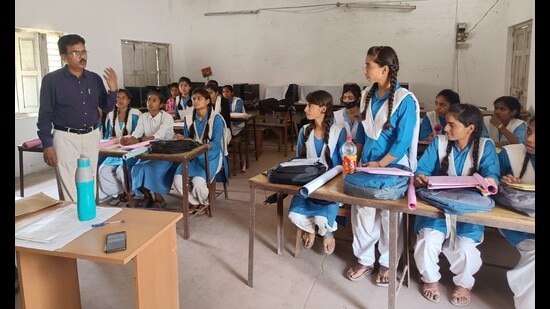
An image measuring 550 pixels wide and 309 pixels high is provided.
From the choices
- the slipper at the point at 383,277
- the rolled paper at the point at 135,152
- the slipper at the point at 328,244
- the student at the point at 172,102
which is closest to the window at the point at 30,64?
the student at the point at 172,102

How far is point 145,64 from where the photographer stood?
7.68 m

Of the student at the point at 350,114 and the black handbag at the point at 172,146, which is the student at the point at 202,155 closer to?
the black handbag at the point at 172,146

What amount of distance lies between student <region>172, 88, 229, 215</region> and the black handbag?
19 cm

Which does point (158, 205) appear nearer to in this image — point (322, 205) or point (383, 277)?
point (322, 205)

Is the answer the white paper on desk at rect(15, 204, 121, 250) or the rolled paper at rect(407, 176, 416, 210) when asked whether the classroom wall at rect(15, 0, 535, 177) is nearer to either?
the rolled paper at rect(407, 176, 416, 210)

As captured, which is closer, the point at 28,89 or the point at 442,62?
the point at 28,89

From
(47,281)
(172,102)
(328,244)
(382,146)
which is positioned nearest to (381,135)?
(382,146)

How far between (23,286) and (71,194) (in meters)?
1.37

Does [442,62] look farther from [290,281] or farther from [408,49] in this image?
[290,281]

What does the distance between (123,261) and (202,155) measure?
230cm

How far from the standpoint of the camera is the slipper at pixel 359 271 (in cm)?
249

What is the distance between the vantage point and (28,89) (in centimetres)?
542

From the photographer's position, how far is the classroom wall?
19.7 feet
